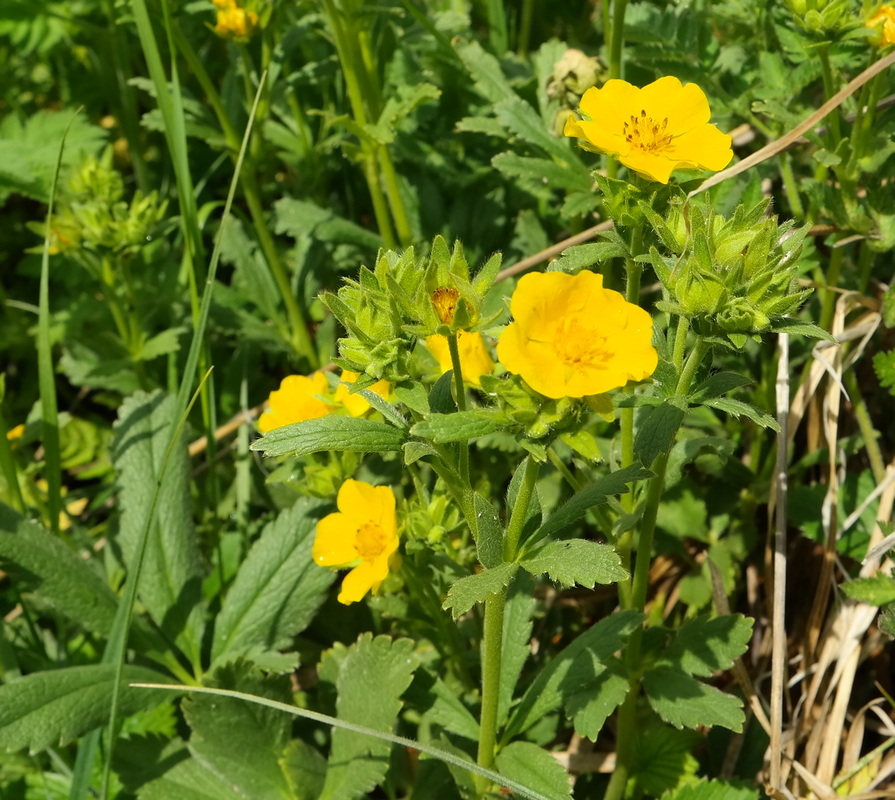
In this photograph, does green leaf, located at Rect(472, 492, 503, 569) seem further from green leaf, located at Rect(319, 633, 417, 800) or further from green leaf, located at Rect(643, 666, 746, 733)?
green leaf, located at Rect(643, 666, 746, 733)

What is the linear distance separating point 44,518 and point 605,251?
78.5 inches

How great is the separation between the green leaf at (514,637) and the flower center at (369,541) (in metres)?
0.35

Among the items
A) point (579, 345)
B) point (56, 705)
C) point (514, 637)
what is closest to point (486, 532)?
point (579, 345)

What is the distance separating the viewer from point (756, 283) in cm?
148

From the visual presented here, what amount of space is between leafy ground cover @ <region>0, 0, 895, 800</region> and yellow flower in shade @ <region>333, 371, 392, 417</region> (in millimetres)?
61

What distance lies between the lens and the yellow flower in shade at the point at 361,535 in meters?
1.88

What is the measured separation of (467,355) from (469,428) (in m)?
0.51

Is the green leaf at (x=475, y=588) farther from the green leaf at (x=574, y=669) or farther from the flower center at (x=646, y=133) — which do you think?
the flower center at (x=646, y=133)

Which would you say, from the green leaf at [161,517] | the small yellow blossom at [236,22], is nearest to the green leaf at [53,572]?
the green leaf at [161,517]

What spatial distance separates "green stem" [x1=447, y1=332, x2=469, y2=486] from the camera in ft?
5.01

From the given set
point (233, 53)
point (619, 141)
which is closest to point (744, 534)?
point (619, 141)

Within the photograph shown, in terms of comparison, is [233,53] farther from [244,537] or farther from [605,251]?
[605,251]

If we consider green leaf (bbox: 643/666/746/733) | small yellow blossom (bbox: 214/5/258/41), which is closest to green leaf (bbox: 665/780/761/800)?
green leaf (bbox: 643/666/746/733)

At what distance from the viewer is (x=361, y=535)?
1.95 metres
